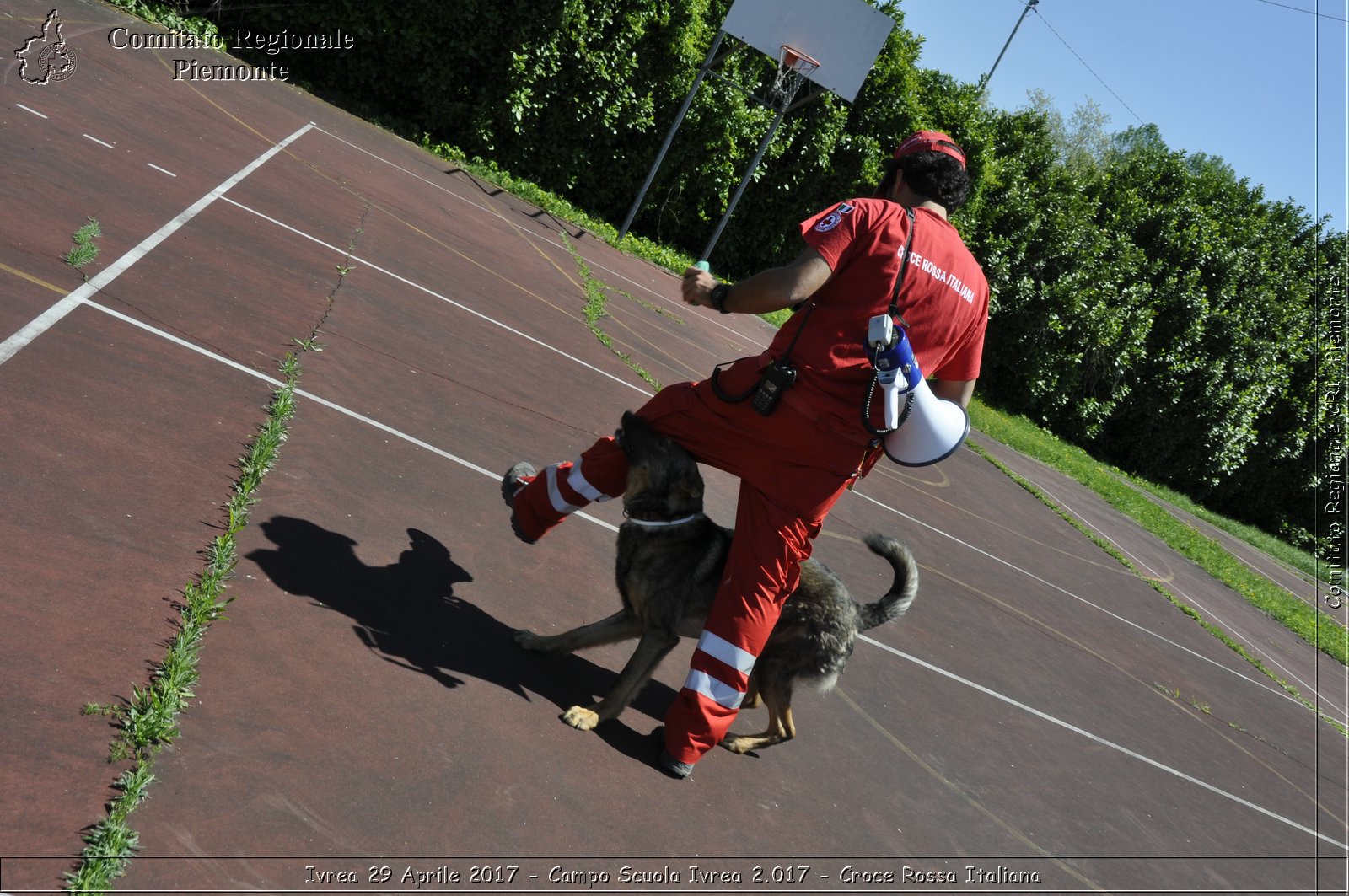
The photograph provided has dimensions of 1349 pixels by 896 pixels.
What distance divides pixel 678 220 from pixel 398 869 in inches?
769

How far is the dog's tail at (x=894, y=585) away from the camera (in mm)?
4668

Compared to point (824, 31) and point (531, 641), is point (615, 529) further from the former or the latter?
point (824, 31)

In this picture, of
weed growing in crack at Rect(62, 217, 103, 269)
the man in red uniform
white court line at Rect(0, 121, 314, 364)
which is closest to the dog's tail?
the man in red uniform

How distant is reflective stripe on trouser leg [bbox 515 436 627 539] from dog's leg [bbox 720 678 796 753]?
115 centimetres

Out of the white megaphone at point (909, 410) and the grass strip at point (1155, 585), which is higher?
the white megaphone at point (909, 410)

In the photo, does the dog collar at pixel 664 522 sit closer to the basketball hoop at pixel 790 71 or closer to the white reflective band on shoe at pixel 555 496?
the white reflective band on shoe at pixel 555 496

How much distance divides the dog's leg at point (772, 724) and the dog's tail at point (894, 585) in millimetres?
481

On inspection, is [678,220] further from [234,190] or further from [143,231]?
[143,231]

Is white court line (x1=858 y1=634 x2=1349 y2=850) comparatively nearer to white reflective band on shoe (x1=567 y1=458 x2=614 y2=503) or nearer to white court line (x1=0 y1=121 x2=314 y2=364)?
white reflective band on shoe (x1=567 y1=458 x2=614 y2=503)

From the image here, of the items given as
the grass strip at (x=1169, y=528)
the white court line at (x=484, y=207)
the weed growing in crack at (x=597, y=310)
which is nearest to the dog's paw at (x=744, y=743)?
the weed growing in crack at (x=597, y=310)

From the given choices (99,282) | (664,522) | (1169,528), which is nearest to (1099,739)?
(664,522)

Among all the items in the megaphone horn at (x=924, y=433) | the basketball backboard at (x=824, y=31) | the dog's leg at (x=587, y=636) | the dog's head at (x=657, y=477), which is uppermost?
the basketball backboard at (x=824, y=31)

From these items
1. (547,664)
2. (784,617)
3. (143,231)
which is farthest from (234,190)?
(784,617)

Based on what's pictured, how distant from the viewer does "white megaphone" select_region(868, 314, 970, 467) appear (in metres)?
3.89
